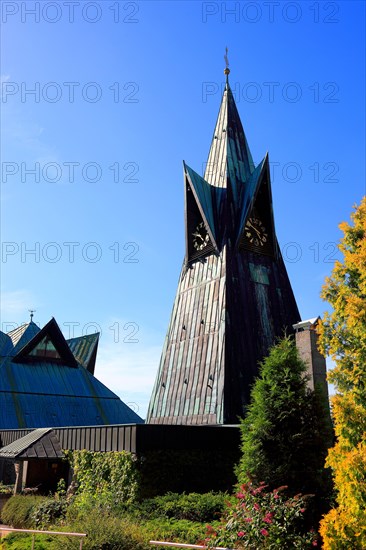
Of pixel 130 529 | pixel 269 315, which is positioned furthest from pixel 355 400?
pixel 269 315

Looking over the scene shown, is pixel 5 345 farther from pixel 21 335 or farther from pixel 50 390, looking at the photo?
pixel 50 390

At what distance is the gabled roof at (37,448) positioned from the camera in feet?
64.5

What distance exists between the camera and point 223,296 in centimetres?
2681

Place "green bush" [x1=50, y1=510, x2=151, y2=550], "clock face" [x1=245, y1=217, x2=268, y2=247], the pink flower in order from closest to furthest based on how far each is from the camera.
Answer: the pink flower < "green bush" [x1=50, y1=510, x2=151, y2=550] < "clock face" [x1=245, y1=217, x2=268, y2=247]

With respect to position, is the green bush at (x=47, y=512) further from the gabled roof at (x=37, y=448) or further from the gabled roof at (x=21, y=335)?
the gabled roof at (x=21, y=335)

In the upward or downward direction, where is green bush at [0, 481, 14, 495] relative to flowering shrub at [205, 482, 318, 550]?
downward

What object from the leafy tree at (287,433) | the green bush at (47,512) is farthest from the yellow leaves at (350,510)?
the green bush at (47,512)

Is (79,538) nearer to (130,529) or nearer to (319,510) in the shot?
(130,529)

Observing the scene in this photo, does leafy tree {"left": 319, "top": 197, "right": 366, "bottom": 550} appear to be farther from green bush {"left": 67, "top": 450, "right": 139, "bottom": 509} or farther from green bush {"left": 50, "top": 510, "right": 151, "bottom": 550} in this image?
green bush {"left": 67, "top": 450, "right": 139, "bottom": 509}

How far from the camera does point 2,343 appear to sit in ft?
124

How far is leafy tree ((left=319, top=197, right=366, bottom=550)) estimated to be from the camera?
9.06 meters

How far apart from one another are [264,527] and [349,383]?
331 centimetres

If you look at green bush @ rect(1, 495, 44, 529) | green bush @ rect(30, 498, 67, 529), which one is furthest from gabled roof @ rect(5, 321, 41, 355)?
green bush @ rect(30, 498, 67, 529)

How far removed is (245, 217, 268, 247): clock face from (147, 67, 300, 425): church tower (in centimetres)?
6
